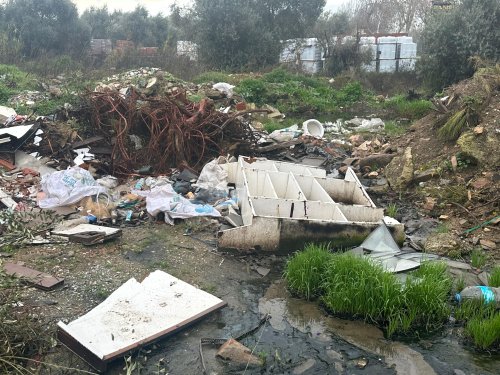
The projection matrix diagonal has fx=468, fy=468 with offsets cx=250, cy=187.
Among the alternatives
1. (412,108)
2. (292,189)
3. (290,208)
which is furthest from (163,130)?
(412,108)

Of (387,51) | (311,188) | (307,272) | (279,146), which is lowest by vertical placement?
(307,272)

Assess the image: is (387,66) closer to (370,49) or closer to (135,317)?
(370,49)

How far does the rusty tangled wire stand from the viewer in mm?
7578

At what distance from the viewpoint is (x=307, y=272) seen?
434cm

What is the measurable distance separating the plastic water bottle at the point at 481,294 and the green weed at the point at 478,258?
66cm

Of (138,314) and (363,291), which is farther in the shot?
(363,291)

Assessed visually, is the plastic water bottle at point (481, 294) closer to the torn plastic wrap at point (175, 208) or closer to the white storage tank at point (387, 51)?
the torn plastic wrap at point (175, 208)

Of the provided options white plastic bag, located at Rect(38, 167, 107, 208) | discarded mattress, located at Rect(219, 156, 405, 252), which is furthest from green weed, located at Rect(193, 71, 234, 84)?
discarded mattress, located at Rect(219, 156, 405, 252)

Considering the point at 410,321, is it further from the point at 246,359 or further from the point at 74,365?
the point at 74,365

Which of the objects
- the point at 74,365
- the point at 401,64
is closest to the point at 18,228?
the point at 74,365

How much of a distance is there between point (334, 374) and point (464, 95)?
255 inches

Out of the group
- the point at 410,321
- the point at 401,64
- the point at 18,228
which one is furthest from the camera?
the point at 401,64

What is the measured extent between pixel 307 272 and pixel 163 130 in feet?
13.8

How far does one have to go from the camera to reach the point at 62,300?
399cm
